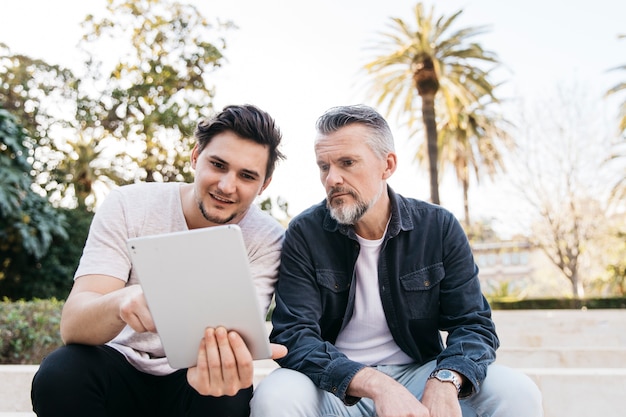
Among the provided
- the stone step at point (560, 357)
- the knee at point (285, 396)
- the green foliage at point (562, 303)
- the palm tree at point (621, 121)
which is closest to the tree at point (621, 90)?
the palm tree at point (621, 121)

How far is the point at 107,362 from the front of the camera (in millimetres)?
2406

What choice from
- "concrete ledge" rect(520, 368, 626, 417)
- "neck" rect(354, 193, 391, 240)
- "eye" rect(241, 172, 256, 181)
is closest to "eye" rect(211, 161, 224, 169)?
"eye" rect(241, 172, 256, 181)

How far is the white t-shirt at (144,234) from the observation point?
255 centimetres

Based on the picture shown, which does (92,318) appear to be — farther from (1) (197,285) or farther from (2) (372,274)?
(2) (372,274)

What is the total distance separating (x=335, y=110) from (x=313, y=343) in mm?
1121

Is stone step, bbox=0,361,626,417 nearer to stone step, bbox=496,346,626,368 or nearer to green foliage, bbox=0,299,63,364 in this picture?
stone step, bbox=496,346,626,368

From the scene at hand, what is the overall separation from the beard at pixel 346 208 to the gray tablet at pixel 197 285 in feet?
3.05

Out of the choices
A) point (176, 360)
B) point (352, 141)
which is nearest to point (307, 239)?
point (352, 141)

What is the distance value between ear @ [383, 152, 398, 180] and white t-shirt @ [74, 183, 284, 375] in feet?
1.97

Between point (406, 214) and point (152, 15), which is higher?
point (152, 15)

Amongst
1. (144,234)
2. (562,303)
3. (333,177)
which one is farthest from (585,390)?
(562,303)

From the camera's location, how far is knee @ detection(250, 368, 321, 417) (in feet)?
7.27

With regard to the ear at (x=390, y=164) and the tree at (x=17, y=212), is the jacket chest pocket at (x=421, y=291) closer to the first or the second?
the ear at (x=390, y=164)

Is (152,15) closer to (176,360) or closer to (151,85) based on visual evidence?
(151,85)
